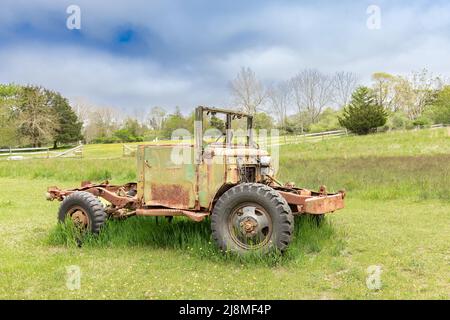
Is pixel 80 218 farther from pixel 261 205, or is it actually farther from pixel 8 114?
pixel 8 114

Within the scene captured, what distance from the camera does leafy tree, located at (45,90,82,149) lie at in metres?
59.1

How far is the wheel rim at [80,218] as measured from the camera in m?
7.03

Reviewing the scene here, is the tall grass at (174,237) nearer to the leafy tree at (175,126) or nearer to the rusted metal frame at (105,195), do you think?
the rusted metal frame at (105,195)

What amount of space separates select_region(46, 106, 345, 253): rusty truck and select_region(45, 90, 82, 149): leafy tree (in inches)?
2164

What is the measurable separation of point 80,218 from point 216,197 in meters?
2.27

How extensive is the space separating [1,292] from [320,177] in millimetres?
10712

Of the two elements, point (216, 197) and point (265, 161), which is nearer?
point (216, 197)

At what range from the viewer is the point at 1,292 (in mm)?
5043

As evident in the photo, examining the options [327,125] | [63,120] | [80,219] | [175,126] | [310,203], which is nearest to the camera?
[310,203]

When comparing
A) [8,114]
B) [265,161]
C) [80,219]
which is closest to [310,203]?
[265,161]

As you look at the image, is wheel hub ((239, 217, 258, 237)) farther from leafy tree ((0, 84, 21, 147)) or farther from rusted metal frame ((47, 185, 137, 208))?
leafy tree ((0, 84, 21, 147))

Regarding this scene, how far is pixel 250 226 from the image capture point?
5.93 metres

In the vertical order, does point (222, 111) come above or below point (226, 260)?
above

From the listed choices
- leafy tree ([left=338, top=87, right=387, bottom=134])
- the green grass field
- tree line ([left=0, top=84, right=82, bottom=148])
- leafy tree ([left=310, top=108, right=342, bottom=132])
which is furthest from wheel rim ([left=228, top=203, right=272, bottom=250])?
tree line ([left=0, top=84, right=82, bottom=148])
